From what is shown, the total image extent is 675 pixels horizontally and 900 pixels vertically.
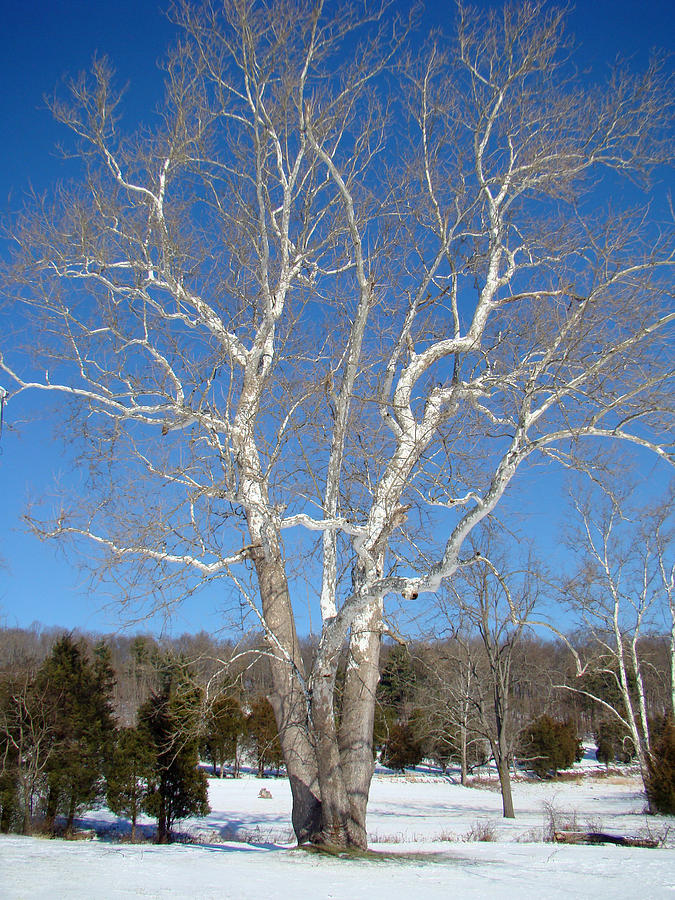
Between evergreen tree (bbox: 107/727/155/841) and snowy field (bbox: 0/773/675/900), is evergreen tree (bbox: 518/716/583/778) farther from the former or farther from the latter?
snowy field (bbox: 0/773/675/900)

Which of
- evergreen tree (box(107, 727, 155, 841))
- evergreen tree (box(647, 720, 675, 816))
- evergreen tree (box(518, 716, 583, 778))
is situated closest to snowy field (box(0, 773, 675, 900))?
evergreen tree (box(647, 720, 675, 816))

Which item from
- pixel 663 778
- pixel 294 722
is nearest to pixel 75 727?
pixel 294 722

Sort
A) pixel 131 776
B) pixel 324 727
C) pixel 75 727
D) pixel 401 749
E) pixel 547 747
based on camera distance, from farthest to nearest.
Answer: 1. pixel 401 749
2. pixel 547 747
3. pixel 75 727
4. pixel 131 776
5. pixel 324 727

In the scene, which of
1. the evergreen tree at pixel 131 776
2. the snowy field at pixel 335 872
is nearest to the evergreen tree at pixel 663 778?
the snowy field at pixel 335 872

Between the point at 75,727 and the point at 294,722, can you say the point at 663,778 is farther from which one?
the point at 75,727

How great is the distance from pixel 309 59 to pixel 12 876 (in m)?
8.31

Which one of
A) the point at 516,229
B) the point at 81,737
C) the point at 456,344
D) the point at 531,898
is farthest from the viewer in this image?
the point at 81,737

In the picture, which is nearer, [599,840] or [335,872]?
[335,872]

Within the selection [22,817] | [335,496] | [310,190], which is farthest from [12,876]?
[22,817]

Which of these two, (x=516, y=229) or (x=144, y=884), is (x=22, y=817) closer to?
(x=144, y=884)

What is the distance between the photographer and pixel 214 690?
694cm

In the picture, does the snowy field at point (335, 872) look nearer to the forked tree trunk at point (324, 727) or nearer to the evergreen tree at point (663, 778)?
the forked tree trunk at point (324, 727)

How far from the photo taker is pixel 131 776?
1625cm

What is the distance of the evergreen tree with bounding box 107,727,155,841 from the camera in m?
16.1
